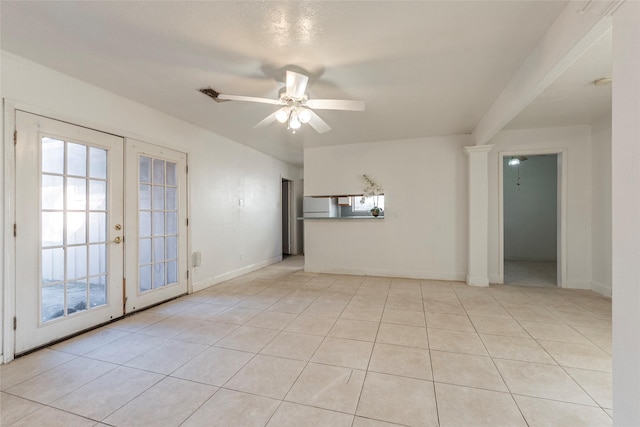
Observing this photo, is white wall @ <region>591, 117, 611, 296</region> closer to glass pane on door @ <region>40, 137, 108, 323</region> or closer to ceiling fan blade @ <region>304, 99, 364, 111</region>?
ceiling fan blade @ <region>304, 99, 364, 111</region>

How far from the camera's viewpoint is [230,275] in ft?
15.1

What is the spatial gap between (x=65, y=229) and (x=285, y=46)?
2624 millimetres

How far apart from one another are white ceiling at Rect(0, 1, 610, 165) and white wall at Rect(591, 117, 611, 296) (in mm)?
1504

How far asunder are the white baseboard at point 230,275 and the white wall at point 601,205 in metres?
5.59

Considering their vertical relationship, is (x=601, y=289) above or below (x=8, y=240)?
below

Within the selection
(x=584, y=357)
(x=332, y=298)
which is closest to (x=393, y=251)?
(x=332, y=298)

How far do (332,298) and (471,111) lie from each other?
3.07 meters

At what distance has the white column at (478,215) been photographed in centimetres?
411

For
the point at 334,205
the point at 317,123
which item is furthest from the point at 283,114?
the point at 334,205

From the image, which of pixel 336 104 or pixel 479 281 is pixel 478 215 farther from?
pixel 336 104

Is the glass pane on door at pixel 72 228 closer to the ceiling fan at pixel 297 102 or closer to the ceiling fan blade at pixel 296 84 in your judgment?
the ceiling fan at pixel 297 102

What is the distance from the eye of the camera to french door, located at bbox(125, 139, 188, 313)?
Answer: 3039mm

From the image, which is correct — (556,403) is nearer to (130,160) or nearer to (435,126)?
(435,126)

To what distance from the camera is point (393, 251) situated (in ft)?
15.5
